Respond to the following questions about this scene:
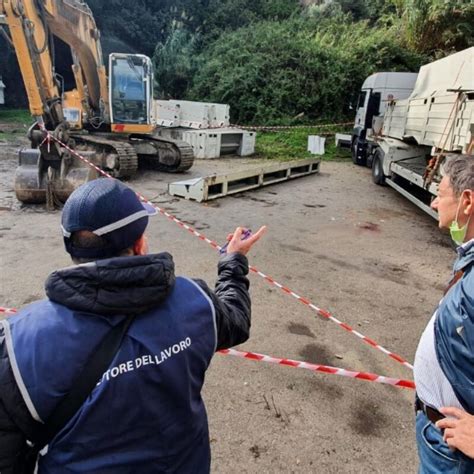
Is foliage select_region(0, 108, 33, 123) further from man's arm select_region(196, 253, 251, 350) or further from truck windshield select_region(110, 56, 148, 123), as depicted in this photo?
man's arm select_region(196, 253, 251, 350)

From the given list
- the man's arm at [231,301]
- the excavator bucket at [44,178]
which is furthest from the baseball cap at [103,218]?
the excavator bucket at [44,178]

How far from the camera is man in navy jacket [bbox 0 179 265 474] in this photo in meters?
1.14

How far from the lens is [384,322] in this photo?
4.52 m

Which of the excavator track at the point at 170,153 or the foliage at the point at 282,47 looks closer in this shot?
the excavator track at the point at 170,153

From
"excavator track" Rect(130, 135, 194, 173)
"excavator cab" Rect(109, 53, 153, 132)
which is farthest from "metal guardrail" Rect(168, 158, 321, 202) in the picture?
"excavator cab" Rect(109, 53, 153, 132)

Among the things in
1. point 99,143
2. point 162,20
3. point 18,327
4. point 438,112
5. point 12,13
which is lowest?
point 99,143

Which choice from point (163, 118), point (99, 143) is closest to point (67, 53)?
point (163, 118)

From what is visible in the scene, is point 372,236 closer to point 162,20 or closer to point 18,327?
point 18,327

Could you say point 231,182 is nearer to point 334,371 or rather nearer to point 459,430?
point 334,371

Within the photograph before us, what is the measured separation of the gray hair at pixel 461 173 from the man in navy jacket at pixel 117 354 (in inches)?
44.9

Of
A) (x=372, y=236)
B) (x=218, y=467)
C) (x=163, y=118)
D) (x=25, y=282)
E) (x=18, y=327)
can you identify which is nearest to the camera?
(x=18, y=327)

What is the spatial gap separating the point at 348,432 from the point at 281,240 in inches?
165

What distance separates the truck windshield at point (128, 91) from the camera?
11289 mm

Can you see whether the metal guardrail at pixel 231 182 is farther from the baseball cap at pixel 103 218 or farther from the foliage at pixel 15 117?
the foliage at pixel 15 117
